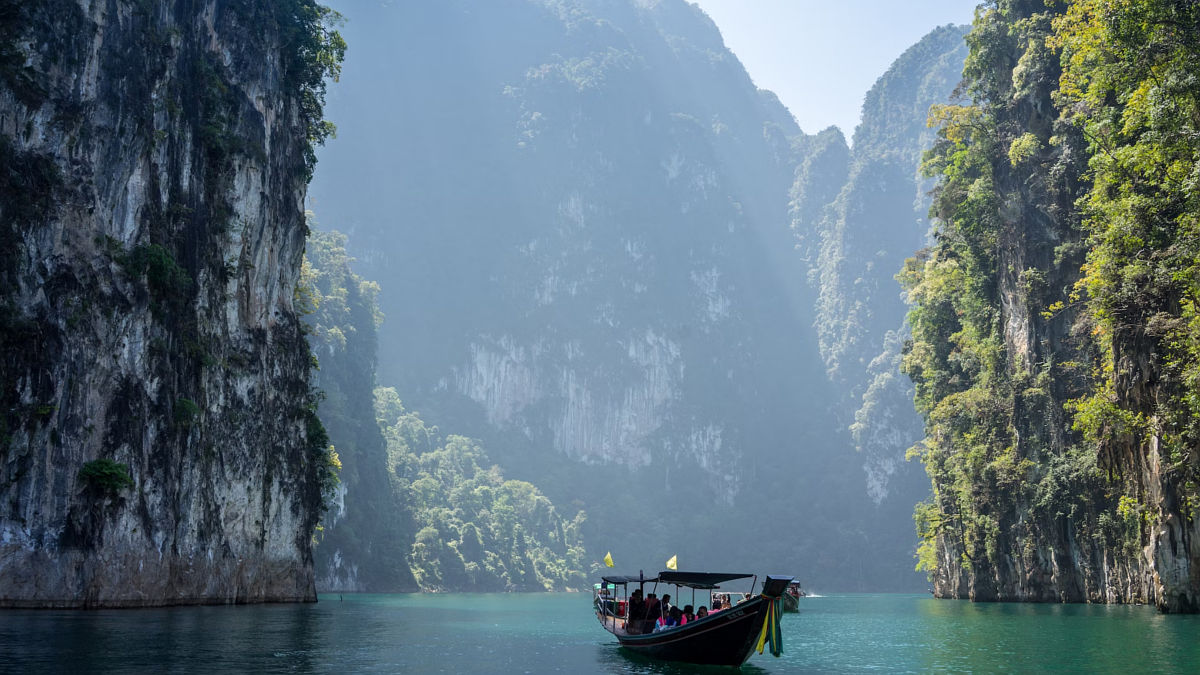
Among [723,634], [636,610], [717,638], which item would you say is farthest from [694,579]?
[723,634]

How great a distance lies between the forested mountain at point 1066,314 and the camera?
30047 millimetres

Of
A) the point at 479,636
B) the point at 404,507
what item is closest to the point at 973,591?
the point at 479,636

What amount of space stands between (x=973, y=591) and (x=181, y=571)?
43765 mm

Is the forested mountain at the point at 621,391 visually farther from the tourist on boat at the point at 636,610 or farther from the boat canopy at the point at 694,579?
the tourist on boat at the point at 636,610

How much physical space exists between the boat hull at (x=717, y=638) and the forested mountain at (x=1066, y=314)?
16.5 metres

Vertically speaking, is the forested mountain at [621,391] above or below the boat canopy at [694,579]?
above

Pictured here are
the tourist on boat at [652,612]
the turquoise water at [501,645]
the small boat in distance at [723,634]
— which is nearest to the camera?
the turquoise water at [501,645]

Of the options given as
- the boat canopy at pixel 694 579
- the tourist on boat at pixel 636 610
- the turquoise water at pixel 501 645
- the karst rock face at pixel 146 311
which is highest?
the karst rock face at pixel 146 311

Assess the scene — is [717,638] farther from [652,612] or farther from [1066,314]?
[1066,314]

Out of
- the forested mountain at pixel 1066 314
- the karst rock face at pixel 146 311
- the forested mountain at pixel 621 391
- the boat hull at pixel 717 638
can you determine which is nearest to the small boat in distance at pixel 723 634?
the boat hull at pixel 717 638

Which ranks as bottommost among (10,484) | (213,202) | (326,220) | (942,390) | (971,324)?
(10,484)

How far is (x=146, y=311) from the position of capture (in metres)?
35.4

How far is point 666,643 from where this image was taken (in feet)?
77.7

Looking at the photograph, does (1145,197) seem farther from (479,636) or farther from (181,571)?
(181,571)
